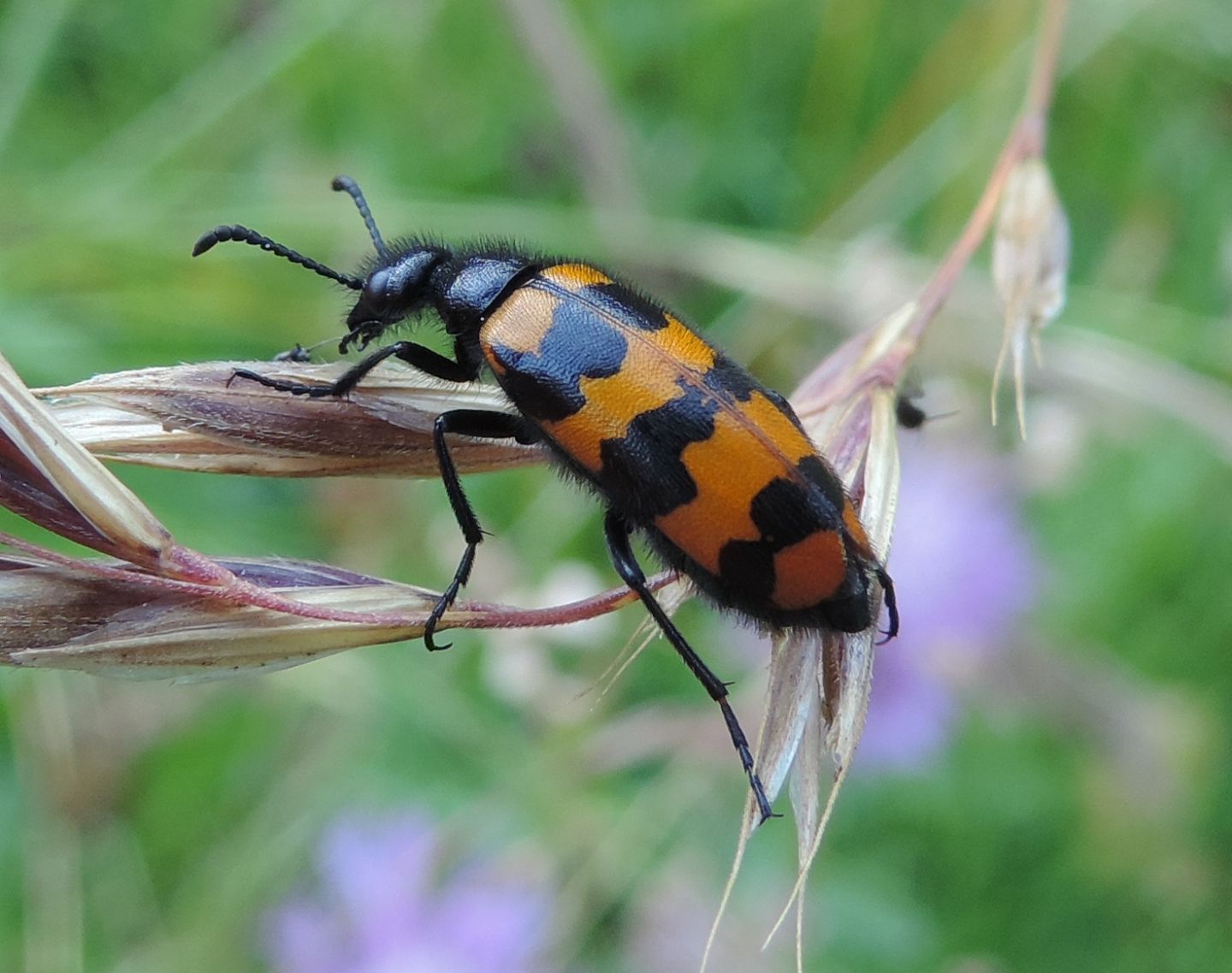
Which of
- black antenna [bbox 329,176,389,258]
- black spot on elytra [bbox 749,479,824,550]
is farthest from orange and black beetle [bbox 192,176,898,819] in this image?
black antenna [bbox 329,176,389,258]

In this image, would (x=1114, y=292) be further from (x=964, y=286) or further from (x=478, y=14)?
(x=478, y=14)

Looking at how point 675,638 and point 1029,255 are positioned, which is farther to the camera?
point 1029,255

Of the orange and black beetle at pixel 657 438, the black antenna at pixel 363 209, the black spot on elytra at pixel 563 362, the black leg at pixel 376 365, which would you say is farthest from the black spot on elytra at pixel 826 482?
the black antenna at pixel 363 209

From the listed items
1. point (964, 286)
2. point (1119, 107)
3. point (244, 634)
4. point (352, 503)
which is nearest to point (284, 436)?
point (244, 634)

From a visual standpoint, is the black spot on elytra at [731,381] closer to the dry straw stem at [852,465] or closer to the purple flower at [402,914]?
the dry straw stem at [852,465]

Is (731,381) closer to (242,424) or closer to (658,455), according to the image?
(658,455)

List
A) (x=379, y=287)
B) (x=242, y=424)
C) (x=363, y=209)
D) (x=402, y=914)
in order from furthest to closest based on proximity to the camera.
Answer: (x=402, y=914) → (x=363, y=209) → (x=379, y=287) → (x=242, y=424)

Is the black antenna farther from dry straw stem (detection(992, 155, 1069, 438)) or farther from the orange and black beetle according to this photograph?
dry straw stem (detection(992, 155, 1069, 438))

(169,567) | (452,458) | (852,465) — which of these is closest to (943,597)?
(852,465)
